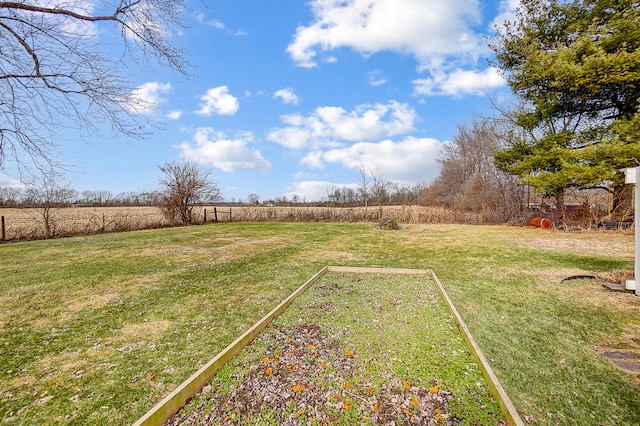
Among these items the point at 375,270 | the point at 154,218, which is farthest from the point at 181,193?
the point at 375,270

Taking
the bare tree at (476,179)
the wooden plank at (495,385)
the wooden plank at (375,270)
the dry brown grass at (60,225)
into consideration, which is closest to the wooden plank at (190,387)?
the wooden plank at (495,385)

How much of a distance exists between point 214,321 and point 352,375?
1.70 metres

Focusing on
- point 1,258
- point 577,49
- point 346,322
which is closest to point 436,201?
point 577,49

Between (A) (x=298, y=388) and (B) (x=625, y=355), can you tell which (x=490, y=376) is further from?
(B) (x=625, y=355)

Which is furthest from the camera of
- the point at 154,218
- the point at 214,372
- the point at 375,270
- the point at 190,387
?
the point at 154,218

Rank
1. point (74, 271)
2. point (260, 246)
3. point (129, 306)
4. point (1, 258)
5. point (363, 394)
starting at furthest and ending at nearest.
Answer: point (260, 246)
point (1, 258)
point (74, 271)
point (129, 306)
point (363, 394)

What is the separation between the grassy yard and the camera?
6.16 ft

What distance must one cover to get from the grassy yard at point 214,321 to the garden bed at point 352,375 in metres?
0.29

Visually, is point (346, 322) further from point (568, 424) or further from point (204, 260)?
point (204, 260)

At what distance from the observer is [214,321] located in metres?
3.10

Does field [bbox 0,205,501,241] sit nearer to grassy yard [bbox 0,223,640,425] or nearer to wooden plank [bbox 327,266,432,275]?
grassy yard [bbox 0,223,640,425]

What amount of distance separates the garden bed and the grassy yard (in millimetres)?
291

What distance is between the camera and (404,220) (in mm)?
16219

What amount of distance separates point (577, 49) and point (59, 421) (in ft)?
44.8
